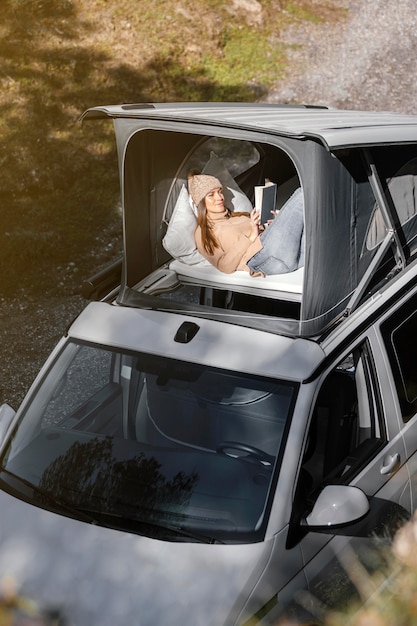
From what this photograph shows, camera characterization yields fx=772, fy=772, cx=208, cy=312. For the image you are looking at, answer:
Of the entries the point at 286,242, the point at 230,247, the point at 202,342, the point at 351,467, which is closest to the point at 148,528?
the point at 202,342

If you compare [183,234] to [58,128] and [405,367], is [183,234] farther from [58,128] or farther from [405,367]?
[58,128]

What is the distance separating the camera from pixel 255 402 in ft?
13.1

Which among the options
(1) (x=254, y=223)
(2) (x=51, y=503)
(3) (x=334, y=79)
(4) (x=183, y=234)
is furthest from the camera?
(3) (x=334, y=79)

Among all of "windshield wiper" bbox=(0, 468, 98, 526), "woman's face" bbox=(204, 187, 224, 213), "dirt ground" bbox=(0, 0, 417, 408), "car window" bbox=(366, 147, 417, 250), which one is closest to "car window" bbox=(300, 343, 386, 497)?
"car window" bbox=(366, 147, 417, 250)

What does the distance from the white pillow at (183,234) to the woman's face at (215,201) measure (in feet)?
0.47

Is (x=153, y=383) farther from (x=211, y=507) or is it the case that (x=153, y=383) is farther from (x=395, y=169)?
(x=395, y=169)

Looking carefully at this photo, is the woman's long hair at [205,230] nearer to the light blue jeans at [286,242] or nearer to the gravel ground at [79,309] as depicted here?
the light blue jeans at [286,242]

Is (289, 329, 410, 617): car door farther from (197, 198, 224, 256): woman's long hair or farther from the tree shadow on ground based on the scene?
the tree shadow on ground

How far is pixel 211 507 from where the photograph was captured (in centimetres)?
374

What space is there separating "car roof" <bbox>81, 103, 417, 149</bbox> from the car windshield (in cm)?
134

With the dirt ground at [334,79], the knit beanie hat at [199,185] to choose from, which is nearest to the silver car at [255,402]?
the knit beanie hat at [199,185]

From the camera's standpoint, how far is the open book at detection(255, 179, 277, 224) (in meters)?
5.98

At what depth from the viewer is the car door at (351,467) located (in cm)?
375

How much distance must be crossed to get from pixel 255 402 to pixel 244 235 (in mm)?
2002
